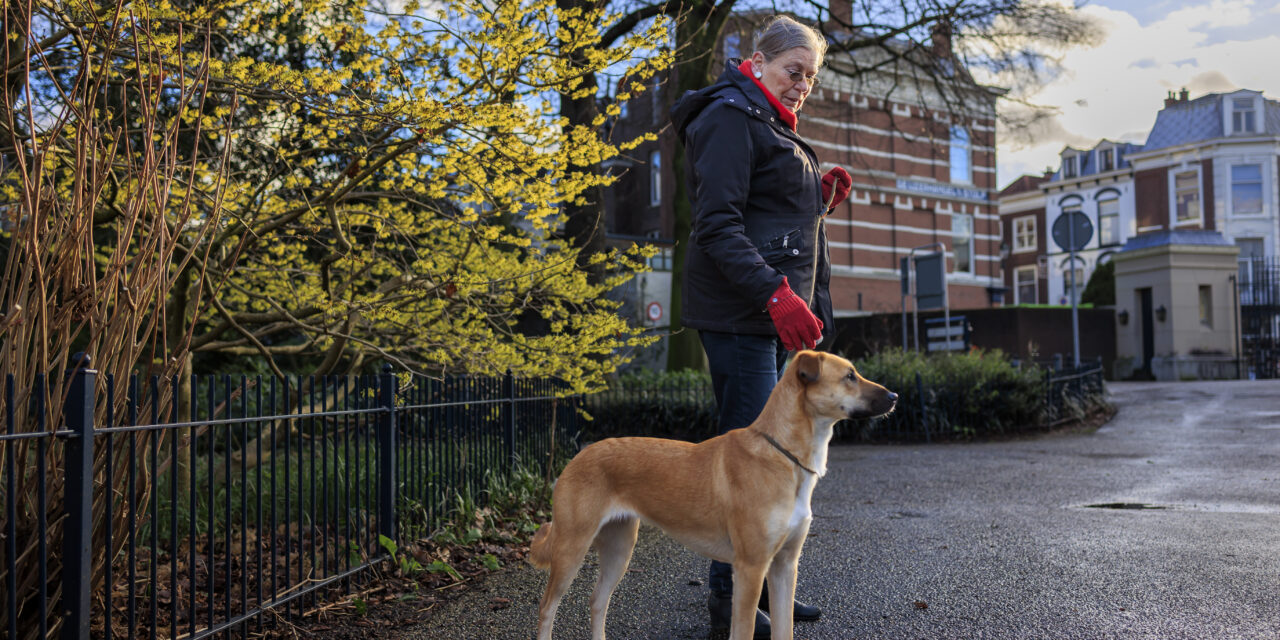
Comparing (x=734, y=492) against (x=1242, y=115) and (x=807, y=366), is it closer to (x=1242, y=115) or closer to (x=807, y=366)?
(x=807, y=366)

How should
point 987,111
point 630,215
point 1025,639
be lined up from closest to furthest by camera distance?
1. point 1025,639
2. point 987,111
3. point 630,215

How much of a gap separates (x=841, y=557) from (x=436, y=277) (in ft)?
10.4

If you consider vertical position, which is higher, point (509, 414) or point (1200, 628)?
point (509, 414)

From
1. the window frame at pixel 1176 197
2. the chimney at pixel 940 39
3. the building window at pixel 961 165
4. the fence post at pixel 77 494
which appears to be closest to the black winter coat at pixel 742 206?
the fence post at pixel 77 494

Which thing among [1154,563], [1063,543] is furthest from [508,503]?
[1154,563]

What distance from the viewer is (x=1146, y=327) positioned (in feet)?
87.8

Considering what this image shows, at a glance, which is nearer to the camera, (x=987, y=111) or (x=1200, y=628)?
(x=1200, y=628)

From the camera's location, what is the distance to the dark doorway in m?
26.6

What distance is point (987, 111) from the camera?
15.6 m

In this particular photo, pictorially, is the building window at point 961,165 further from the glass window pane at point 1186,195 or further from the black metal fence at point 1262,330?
the glass window pane at point 1186,195

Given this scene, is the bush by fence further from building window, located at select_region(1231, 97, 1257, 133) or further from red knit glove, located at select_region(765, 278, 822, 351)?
building window, located at select_region(1231, 97, 1257, 133)

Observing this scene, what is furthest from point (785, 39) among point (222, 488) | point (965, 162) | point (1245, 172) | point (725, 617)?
point (1245, 172)

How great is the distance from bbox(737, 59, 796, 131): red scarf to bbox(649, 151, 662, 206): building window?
94.4 feet

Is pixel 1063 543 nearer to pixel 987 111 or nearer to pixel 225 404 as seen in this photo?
pixel 225 404
